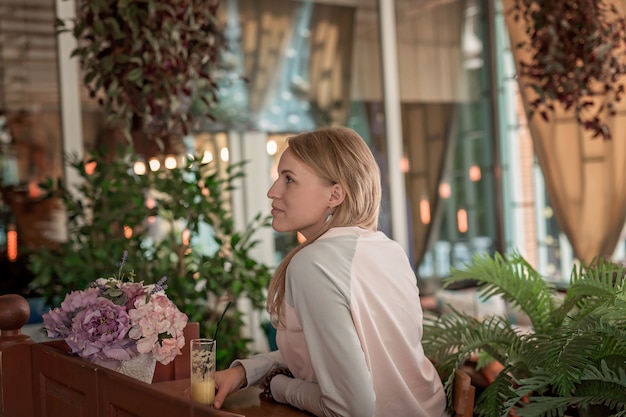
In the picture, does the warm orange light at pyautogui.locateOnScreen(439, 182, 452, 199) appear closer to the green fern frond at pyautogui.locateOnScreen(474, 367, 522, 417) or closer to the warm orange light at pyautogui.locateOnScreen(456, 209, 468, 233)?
the warm orange light at pyautogui.locateOnScreen(456, 209, 468, 233)

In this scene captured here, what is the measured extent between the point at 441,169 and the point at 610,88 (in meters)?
1.93

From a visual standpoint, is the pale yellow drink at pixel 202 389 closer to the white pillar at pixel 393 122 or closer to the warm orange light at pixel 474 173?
the white pillar at pixel 393 122

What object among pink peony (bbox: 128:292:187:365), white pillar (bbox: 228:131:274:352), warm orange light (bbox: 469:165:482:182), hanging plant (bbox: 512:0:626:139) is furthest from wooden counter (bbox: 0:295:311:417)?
warm orange light (bbox: 469:165:482:182)

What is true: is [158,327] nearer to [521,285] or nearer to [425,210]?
[521,285]

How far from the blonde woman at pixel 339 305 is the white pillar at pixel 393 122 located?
4.13 meters

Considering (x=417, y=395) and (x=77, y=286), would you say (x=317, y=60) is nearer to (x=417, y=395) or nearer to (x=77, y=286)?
(x=77, y=286)

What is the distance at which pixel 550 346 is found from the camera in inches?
101

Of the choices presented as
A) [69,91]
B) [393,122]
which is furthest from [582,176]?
[69,91]

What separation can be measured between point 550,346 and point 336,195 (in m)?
0.91

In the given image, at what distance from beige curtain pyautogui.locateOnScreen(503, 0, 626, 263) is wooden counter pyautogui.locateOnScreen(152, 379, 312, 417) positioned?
4.32 meters

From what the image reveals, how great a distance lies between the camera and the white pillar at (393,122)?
6367mm

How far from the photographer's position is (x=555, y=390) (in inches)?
107

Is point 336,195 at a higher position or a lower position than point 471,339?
higher

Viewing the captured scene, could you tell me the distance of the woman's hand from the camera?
2.01m
